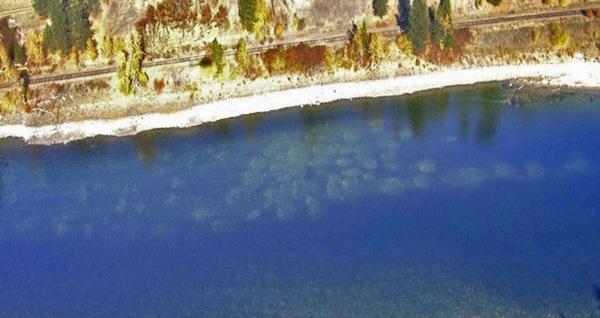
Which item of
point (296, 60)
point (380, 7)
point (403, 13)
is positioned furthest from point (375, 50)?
point (296, 60)

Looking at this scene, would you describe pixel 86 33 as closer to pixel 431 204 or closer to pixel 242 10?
pixel 242 10

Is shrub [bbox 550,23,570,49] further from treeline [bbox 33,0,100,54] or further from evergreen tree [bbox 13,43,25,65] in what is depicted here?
evergreen tree [bbox 13,43,25,65]

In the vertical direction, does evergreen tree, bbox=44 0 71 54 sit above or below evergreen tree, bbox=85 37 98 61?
above

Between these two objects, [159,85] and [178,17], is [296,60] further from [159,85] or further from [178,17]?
[159,85]

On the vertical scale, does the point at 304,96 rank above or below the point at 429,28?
below

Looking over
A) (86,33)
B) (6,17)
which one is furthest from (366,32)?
(6,17)

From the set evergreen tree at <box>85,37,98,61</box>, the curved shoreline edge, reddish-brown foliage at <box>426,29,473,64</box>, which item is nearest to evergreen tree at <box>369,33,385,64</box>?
the curved shoreline edge

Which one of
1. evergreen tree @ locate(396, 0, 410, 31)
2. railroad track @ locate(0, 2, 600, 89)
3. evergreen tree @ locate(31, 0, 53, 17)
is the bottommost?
railroad track @ locate(0, 2, 600, 89)
